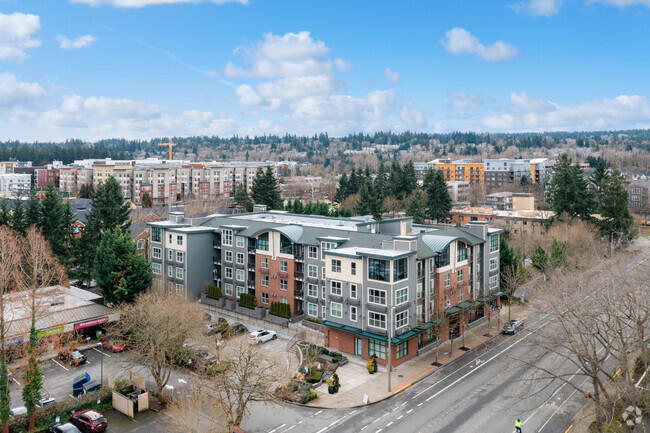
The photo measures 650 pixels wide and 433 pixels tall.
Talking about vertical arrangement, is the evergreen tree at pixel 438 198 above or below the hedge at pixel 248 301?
above

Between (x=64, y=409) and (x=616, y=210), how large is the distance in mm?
83994

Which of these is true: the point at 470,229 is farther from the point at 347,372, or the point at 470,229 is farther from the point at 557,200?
the point at 557,200

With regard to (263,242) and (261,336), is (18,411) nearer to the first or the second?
(261,336)

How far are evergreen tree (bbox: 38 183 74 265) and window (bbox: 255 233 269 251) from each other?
89.9 ft

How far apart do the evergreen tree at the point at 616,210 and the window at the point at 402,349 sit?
56988mm

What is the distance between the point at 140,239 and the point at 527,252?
61.5 metres

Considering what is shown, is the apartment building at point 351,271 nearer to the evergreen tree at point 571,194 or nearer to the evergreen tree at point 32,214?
the evergreen tree at point 32,214

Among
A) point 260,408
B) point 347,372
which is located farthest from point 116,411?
point 347,372

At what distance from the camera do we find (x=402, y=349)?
42.5m

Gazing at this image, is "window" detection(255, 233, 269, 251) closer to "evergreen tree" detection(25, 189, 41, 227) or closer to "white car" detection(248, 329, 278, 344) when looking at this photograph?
"white car" detection(248, 329, 278, 344)

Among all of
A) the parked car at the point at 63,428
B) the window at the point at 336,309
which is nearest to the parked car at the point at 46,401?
the parked car at the point at 63,428

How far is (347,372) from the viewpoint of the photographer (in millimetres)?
40438

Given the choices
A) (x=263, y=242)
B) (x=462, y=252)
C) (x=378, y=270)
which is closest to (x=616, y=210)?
(x=462, y=252)

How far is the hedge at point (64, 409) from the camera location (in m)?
31.3
